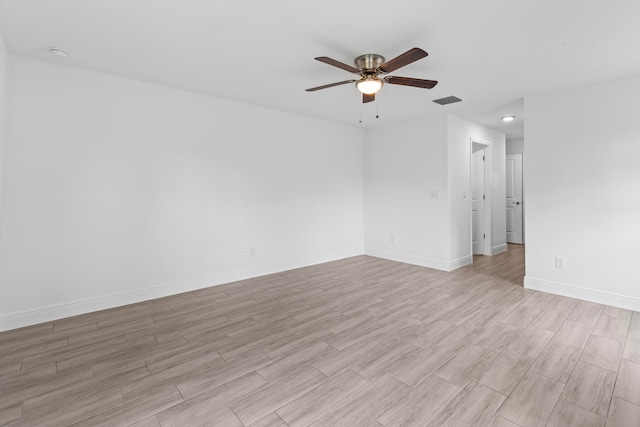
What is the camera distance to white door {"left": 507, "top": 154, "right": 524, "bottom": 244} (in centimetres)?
700

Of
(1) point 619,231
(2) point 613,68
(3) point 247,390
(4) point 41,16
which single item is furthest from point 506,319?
(4) point 41,16

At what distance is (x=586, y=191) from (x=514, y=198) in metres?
3.87

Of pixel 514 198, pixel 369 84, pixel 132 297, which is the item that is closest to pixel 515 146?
pixel 514 198

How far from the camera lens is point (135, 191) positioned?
3467mm

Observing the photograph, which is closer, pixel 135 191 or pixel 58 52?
pixel 58 52

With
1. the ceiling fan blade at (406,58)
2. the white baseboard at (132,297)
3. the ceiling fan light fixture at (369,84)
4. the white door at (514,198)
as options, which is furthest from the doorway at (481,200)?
the ceiling fan blade at (406,58)

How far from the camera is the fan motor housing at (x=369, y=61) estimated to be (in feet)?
8.98

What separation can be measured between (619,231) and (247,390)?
13.5 feet

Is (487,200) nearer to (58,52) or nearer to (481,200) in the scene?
(481,200)

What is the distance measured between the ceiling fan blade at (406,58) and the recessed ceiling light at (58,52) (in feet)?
9.48

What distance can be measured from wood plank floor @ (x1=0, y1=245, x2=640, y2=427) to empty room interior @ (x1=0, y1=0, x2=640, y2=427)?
2cm

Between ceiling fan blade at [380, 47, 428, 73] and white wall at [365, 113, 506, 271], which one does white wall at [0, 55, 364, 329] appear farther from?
ceiling fan blade at [380, 47, 428, 73]

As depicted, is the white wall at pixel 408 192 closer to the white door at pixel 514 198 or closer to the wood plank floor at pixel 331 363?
the wood plank floor at pixel 331 363

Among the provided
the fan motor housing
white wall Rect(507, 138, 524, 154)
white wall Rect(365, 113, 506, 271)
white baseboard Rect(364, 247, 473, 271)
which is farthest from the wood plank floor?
white wall Rect(507, 138, 524, 154)
